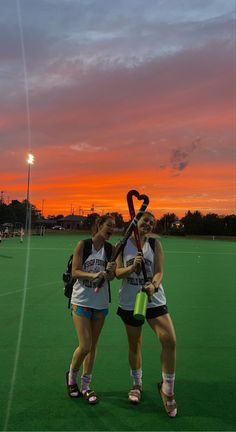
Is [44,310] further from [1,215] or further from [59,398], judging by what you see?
[1,215]

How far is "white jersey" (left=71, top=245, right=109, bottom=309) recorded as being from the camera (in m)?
4.73

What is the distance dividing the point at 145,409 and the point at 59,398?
92cm

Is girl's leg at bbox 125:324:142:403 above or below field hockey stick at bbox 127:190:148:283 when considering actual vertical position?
below

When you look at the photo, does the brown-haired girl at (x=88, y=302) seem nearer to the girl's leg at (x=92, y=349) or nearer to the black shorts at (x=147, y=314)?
the girl's leg at (x=92, y=349)

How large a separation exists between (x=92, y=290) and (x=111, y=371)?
4.97 feet

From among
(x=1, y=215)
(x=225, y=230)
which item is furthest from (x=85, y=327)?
(x=1, y=215)

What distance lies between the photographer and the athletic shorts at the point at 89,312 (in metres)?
4.73

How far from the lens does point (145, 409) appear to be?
4.62 metres

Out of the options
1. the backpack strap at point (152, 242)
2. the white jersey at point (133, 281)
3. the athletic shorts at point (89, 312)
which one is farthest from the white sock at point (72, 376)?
the backpack strap at point (152, 242)

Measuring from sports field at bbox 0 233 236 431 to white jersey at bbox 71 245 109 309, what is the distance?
1028 millimetres

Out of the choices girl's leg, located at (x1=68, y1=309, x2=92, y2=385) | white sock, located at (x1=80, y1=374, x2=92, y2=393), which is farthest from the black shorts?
white sock, located at (x1=80, y1=374, x2=92, y2=393)

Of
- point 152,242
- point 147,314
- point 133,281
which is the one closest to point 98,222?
point 152,242

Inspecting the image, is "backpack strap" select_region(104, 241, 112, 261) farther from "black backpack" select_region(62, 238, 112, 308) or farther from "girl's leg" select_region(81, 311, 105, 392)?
"girl's leg" select_region(81, 311, 105, 392)

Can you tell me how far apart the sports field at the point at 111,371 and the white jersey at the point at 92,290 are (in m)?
1.03
